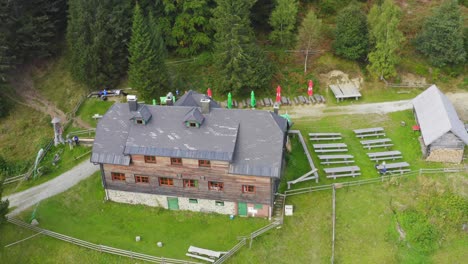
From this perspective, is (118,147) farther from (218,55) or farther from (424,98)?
(424,98)

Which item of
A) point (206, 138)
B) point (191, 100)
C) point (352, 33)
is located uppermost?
point (352, 33)

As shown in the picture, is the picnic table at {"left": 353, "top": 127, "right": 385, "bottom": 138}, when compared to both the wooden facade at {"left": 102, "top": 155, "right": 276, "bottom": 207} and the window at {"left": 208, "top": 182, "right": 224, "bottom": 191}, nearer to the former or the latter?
the wooden facade at {"left": 102, "top": 155, "right": 276, "bottom": 207}

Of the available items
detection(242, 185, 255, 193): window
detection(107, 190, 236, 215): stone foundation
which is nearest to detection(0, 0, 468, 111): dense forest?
detection(107, 190, 236, 215): stone foundation

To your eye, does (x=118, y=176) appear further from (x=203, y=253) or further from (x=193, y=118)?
(x=203, y=253)

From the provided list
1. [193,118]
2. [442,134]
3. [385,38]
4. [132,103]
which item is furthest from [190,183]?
[385,38]

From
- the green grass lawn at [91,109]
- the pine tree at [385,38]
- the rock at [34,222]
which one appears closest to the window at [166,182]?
the rock at [34,222]

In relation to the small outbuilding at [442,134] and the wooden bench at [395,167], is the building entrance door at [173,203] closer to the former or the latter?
the wooden bench at [395,167]
